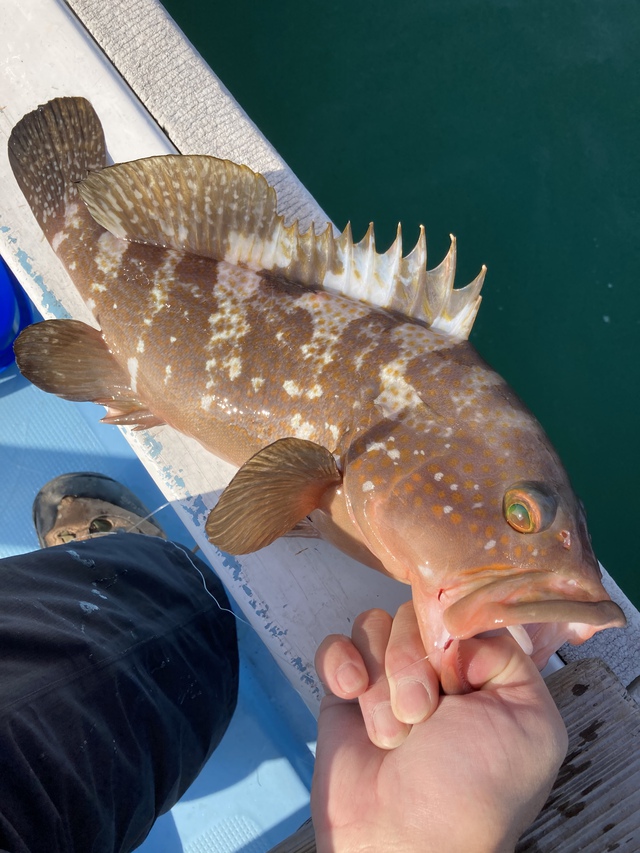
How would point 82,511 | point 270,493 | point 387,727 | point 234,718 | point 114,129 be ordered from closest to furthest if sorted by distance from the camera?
point 387,727 → point 270,493 → point 114,129 → point 234,718 → point 82,511

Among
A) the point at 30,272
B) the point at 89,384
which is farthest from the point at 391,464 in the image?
the point at 30,272

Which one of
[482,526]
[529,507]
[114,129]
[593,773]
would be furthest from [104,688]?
[114,129]

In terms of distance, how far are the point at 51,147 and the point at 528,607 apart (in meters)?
2.51

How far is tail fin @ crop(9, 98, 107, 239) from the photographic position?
244 cm

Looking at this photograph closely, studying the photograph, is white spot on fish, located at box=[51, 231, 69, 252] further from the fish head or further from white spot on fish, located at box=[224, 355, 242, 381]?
the fish head

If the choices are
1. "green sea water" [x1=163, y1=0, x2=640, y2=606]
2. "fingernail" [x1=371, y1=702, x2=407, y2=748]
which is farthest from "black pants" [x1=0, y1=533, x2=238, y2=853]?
"green sea water" [x1=163, y1=0, x2=640, y2=606]

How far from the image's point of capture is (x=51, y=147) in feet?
8.11

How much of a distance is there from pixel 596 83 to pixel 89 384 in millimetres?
4214

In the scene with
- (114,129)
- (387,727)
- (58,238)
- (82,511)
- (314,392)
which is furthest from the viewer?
(82,511)

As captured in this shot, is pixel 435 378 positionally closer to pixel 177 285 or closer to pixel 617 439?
pixel 177 285

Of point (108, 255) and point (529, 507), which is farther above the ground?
point (108, 255)

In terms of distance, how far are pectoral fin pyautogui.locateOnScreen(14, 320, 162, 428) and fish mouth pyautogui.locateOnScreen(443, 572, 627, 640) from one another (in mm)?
1440

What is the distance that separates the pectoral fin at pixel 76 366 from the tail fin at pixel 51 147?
0.47 meters

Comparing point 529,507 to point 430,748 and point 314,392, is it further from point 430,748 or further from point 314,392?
point 314,392
